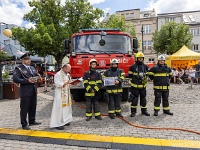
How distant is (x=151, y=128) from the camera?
446 cm

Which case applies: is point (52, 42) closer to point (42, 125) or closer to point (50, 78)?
point (50, 78)

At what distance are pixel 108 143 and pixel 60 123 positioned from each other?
141 cm

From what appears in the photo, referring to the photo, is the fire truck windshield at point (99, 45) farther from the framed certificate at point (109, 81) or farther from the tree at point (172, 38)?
the tree at point (172, 38)

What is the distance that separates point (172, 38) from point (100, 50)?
896 inches

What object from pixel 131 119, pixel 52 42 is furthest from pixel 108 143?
pixel 52 42

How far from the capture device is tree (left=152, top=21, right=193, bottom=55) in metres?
25.9

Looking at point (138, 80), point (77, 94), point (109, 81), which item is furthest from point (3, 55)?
point (138, 80)

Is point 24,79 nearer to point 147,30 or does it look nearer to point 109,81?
point 109,81

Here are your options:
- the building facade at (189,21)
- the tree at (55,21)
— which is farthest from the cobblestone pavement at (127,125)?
the building facade at (189,21)

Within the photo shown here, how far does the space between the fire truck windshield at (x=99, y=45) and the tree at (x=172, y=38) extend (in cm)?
2113

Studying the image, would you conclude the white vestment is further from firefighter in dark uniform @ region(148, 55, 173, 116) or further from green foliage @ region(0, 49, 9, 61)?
green foliage @ region(0, 49, 9, 61)

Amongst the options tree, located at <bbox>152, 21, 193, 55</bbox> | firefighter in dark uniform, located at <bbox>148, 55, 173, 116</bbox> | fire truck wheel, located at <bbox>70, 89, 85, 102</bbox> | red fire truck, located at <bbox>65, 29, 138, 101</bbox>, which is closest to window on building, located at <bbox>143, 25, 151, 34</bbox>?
tree, located at <bbox>152, 21, 193, 55</bbox>

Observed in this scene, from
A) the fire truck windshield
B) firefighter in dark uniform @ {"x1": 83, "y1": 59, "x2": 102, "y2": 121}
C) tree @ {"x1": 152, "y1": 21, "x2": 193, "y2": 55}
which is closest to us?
firefighter in dark uniform @ {"x1": 83, "y1": 59, "x2": 102, "y2": 121}

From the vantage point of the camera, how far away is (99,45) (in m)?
6.53
